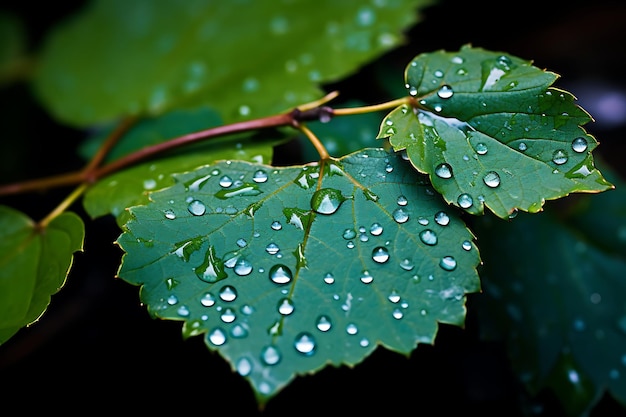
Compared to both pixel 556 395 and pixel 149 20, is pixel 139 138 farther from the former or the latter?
pixel 556 395

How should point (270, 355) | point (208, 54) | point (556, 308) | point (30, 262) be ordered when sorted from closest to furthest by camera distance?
point (270, 355)
point (30, 262)
point (556, 308)
point (208, 54)

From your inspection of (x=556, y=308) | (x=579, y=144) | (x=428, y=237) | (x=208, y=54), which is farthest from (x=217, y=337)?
(x=208, y=54)

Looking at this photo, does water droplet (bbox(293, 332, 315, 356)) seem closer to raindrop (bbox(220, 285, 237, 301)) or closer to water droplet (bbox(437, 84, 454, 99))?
raindrop (bbox(220, 285, 237, 301))

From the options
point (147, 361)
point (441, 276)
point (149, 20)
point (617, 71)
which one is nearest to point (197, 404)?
point (147, 361)

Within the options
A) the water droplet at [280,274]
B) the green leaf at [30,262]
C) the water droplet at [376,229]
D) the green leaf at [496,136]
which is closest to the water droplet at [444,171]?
the green leaf at [496,136]

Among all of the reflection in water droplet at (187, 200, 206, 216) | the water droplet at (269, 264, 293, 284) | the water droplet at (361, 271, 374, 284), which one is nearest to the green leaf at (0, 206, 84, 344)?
the reflection in water droplet at (187, 200, 206, 216)

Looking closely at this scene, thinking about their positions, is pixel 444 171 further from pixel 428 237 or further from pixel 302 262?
pixel 302 262

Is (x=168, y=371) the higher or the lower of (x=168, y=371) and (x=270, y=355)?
the lower
